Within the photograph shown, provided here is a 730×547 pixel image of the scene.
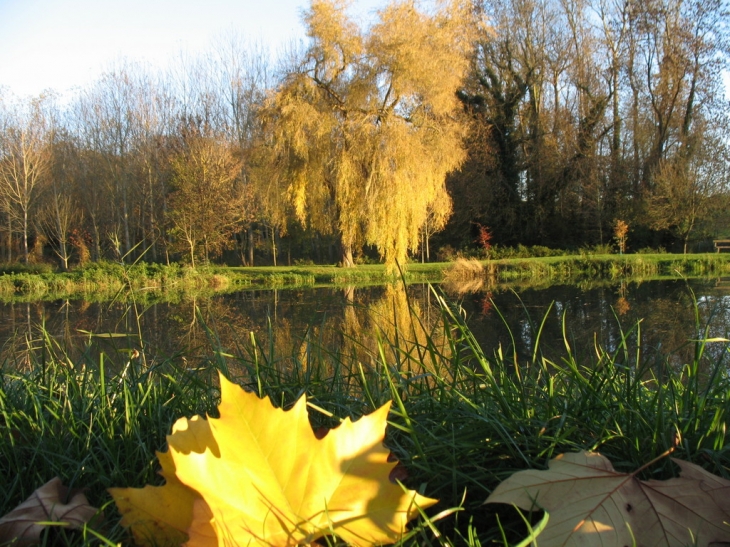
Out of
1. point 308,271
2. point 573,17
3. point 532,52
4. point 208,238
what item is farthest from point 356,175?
point 573,17

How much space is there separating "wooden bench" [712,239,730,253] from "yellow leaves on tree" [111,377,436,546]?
2500 cm

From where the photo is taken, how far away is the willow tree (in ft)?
54.4

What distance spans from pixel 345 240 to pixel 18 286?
954 centimetres

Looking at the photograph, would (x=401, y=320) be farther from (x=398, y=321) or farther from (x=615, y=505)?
(x=615, y=505)

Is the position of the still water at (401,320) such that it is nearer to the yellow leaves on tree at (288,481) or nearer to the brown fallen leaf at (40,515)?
the brown fallen leaf at (40,515)

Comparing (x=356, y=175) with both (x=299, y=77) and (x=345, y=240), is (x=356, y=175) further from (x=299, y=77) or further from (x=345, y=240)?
(x=299, y=77)

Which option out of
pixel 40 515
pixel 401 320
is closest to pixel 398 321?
pixel 401 320

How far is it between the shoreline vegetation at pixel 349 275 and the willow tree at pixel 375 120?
1.40 m

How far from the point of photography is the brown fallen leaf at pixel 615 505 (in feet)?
2.44

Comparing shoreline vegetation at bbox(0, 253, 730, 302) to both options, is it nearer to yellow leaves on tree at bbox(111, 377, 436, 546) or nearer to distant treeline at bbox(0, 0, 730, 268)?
distant treeline at bbox(0, 0, 730, 268)

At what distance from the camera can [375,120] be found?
17.7 m

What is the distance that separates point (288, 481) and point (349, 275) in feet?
55.2

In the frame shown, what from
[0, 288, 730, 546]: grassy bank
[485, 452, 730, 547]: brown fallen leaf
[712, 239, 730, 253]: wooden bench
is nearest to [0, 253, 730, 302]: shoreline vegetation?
[712, 239, 730, 253]: wooden bench

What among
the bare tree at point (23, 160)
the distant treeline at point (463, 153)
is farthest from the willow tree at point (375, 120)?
the bare tree at point (23, 160)
